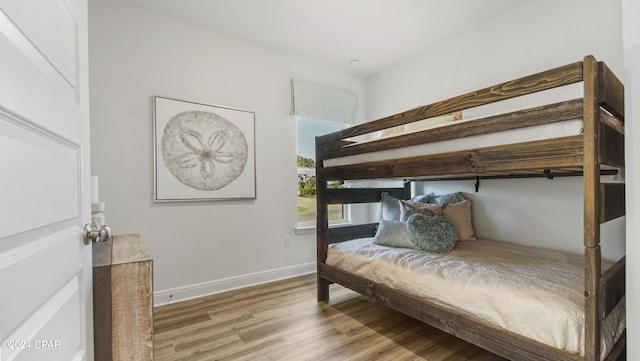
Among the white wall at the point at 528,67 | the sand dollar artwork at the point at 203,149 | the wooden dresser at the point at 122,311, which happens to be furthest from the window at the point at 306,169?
the wooden dresser at the point at 122,311

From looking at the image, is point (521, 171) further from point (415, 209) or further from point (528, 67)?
point (528, 67)

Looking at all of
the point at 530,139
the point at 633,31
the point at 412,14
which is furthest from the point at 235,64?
the point at 633,31

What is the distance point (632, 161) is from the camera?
125 cm

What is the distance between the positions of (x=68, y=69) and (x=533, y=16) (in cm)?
317

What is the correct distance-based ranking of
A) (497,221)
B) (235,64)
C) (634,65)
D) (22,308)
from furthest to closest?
1. (235,64)
2. (497,221)
3. (634,65)
4. (22,308)

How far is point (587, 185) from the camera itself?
1.13 meters

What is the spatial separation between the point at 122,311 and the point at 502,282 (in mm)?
1632

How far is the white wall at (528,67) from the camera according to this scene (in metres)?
2.11

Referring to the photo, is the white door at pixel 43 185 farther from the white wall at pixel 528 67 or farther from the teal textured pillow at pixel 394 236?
the white wall at pixel 528 67

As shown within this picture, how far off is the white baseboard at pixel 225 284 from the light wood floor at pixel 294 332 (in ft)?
0.28

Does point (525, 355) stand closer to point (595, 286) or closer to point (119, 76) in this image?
point (595, 286)

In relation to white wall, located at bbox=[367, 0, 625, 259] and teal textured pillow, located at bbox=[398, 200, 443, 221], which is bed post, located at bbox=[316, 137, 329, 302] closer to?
teal textured pillow, located at bbox=[398, 200, 443, 221]

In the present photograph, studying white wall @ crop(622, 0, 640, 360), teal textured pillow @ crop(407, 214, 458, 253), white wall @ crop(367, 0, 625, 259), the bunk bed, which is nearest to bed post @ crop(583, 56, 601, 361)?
the bunk bed

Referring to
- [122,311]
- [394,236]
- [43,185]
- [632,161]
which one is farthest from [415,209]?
[43,185]
